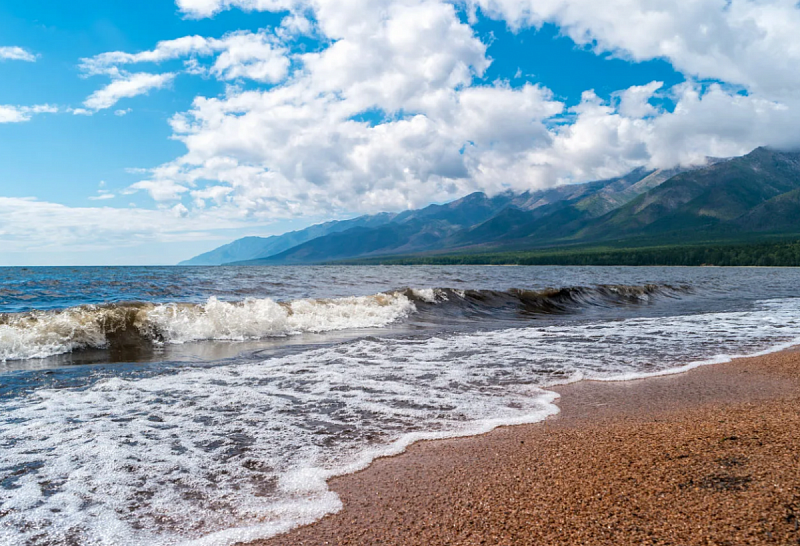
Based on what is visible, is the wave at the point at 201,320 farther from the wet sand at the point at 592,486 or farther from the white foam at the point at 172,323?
the wet sand at the point at 592,486

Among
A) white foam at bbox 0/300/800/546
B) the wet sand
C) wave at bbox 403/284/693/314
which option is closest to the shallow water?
white foam at bbox 0/300/800/546

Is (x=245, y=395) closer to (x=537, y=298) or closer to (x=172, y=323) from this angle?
(x=172, y=323)

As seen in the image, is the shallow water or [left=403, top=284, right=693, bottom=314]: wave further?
[left=403, top=284, right=693, bottom=314]: wave

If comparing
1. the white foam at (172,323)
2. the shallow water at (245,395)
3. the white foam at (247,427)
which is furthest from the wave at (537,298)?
the white foam at (247,427)

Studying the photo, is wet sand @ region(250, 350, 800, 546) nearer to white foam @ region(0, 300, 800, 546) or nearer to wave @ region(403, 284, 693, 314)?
white foam @ region(0, 300, 800, 546)

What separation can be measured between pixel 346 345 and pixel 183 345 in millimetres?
5451

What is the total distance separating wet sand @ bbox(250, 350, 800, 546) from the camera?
3785mm

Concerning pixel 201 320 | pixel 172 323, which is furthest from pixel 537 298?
pixel 172 323

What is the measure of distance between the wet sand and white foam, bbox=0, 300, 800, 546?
1.62ft

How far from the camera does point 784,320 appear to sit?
69.4 feet

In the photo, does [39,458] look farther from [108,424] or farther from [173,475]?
[173,475]

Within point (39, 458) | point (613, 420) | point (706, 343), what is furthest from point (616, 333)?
point (39, 458)

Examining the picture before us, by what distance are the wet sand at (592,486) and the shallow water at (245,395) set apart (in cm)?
52

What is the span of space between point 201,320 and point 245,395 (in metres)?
9.61
